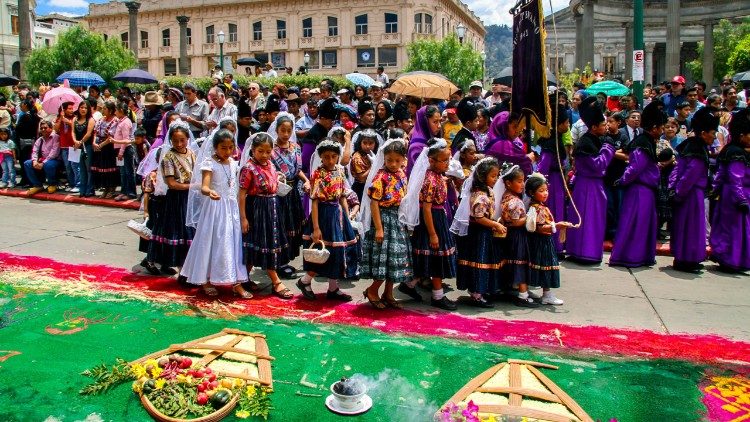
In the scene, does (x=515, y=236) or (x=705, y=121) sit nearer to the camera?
(x=515, y=236)

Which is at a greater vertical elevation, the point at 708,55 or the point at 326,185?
the point at 708,55

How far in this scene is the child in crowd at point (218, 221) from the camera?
642 centimetres

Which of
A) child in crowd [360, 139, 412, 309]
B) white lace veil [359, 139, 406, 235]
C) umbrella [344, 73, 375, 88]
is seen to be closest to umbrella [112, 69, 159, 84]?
umbrella [344, 73, 375, 88]

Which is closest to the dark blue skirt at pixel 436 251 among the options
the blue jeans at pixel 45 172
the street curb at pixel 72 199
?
the street curb at pixel 72 199

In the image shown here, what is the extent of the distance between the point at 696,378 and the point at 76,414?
429 centimetres

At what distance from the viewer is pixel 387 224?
6.03m

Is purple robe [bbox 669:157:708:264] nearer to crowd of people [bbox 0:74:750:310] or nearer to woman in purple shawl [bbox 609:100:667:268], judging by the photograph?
crowd of people [bbox 0:74:750:310]

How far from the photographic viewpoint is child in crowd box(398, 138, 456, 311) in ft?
19.7

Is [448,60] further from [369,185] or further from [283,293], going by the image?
[369,185]

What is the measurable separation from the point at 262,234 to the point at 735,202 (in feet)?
18.9

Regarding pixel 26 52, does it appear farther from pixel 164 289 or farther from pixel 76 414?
pixel 76 414

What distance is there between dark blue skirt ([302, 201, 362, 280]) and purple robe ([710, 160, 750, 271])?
4787mm

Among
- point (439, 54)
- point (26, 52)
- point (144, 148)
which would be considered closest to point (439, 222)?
point (144, 148)

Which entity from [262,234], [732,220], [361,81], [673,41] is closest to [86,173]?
[361,81]
